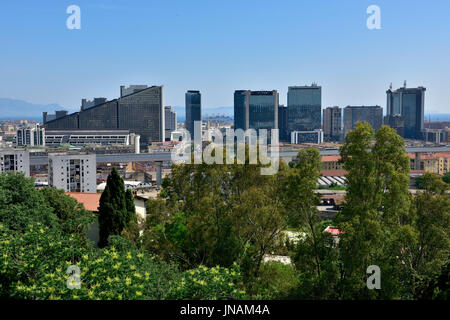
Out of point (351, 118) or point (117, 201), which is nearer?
point (117, 201)

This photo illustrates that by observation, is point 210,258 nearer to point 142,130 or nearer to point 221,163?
point 221,163

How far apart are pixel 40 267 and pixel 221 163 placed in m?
3.00

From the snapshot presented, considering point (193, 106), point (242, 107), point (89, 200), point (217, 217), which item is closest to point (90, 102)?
point (193, 106)

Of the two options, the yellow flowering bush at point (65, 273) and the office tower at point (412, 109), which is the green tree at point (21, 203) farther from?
the office tower at point (412, 109)

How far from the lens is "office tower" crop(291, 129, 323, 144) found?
68.3m

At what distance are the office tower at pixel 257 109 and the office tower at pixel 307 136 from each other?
645 centimetres

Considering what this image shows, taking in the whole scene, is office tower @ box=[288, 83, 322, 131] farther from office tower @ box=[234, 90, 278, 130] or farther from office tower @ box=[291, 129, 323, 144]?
office tower @ box=[234, 90, 278, 130]

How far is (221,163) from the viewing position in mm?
6496

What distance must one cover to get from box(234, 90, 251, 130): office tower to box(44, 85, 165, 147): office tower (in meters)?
10.6

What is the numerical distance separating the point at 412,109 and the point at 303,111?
15976 mm

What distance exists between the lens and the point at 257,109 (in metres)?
62.8

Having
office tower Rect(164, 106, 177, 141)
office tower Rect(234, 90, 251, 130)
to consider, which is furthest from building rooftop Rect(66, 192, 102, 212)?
office tower Rect(164, 106, 177, 141)

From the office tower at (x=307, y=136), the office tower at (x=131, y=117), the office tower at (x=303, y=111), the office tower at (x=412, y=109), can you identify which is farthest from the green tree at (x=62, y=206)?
the office tower at (x=412, y=109)

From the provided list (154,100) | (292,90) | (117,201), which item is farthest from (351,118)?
(117,201)
